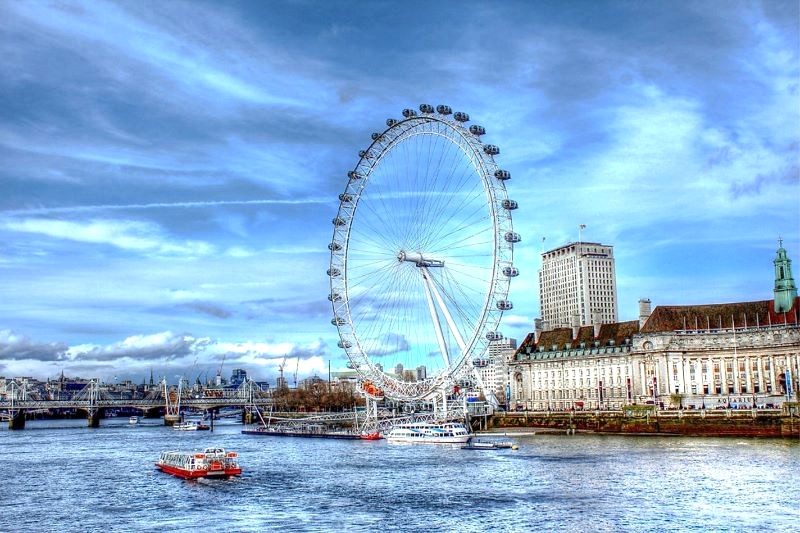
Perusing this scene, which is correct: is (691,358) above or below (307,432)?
above

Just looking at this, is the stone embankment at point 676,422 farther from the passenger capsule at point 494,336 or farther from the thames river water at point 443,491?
the passenger capsule at point 494,336

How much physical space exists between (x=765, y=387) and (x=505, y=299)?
51244 millimetres

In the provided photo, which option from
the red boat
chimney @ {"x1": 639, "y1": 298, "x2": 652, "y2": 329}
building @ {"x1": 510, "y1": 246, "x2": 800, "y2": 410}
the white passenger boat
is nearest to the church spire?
building @ {"x1": 510, "y1": 246, "x2": 800, "y2": 410}

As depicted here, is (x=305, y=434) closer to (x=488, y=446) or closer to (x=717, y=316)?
(x=488, y=446)

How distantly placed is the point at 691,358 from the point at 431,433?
45727mm

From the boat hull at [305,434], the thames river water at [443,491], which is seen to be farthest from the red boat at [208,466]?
the boat hull at [305,434]

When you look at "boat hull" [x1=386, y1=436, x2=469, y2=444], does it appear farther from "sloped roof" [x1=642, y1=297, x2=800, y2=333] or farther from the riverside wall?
"sloped roof" [x1=642, y1=297, x2=800, y2=333]

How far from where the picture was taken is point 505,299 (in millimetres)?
96812

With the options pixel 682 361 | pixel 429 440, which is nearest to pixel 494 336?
pixel 429 440

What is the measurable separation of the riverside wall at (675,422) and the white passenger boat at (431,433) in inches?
792

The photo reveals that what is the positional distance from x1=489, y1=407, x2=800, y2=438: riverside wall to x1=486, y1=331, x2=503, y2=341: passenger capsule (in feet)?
91.9

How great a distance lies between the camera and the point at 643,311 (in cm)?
13850

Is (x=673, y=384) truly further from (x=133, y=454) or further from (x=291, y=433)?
(x=133, y=454)

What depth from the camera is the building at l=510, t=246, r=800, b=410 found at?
12350 centimetres
